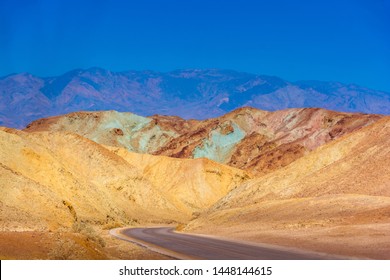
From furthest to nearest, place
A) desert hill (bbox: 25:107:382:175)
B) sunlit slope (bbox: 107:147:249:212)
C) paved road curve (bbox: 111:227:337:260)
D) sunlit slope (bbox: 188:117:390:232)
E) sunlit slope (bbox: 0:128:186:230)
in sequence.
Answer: desert hill (bbox: 25:107:382:175)
sunlit slope (bbox: 107:147:249:212)
sunlit slope (bbox: 188:117:390:232)
sunlit slope (bbox: 0:128:186:230)
paved road curve (bbox: 111:227:337:260)

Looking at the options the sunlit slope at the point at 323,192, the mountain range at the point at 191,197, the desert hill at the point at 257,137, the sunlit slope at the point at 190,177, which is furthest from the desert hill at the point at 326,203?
the desert hill at the point at 257,137

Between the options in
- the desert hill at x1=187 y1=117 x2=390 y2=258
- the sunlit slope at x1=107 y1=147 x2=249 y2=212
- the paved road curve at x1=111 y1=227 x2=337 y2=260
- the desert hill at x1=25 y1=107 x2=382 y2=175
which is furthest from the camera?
the desert hill at x1=25 y1=107 x2=382 y2=175

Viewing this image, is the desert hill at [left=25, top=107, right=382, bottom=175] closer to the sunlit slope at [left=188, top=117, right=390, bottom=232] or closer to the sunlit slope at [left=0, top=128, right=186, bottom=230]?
the sunlit slope at [left=0, top=128, right=186, bottom=230]

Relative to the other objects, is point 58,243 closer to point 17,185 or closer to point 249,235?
point 249,235

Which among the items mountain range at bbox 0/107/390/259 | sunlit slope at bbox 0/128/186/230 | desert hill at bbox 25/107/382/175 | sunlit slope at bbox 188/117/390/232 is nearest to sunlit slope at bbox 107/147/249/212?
mountain range at bbox 0/107/390/259

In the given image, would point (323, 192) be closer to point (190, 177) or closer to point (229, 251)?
point (229, 251)

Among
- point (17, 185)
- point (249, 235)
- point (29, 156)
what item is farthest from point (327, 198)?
point (29, 156)

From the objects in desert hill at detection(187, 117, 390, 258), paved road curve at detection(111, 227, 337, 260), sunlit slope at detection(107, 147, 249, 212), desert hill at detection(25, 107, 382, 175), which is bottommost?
paved road curve at detection(111, 227, 337, 260)
